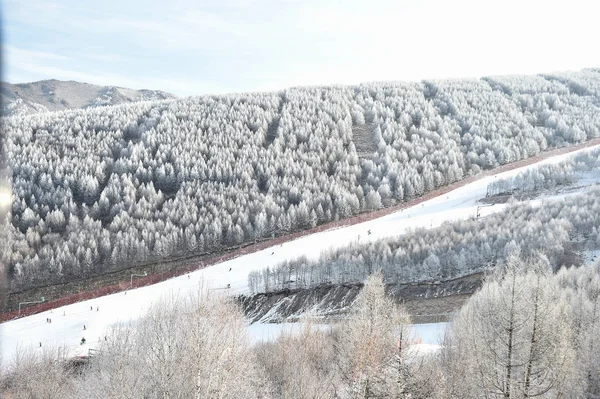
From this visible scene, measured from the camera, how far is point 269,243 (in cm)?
7831

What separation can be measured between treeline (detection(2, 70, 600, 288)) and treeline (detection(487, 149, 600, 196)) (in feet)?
68.1

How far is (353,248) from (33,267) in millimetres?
51463

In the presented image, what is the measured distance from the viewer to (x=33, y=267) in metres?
73.3

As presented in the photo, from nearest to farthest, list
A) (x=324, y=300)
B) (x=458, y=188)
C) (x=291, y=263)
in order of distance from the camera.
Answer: (x=324, y=300), (x=291, y=263), (x=458, y=188)

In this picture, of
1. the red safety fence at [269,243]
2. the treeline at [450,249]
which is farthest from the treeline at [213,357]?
the treeline at [450,249]

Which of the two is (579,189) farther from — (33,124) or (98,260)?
(33,124)

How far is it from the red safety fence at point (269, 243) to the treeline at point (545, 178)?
13856mm

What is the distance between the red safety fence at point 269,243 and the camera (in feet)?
200

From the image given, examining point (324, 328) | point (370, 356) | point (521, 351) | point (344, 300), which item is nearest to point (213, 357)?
point (370, 356)

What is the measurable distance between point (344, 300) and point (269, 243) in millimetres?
29859

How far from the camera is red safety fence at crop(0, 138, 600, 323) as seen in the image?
200ft

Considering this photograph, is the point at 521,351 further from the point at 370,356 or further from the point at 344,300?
the point at 344,300

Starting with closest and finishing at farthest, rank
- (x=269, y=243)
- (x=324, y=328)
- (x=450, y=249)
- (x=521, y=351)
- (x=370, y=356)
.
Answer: (x=370, y=356) → (x=521, y=351) → (x=324, y=328) → (x=450, y=249) → (x=269, y=243)

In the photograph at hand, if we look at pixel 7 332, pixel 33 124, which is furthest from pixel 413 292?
pixel 33 124
